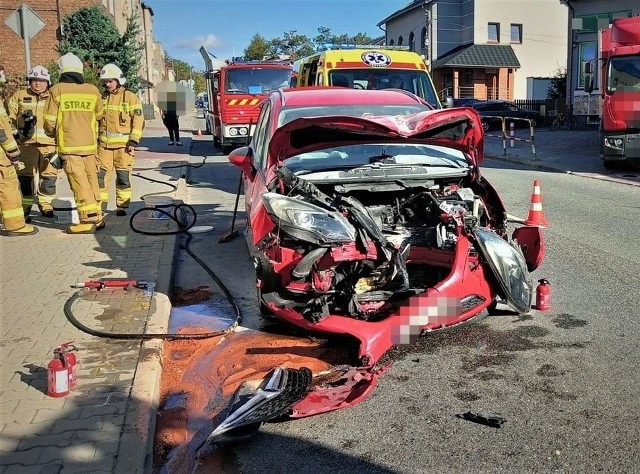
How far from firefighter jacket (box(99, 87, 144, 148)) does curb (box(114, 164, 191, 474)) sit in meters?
4.05

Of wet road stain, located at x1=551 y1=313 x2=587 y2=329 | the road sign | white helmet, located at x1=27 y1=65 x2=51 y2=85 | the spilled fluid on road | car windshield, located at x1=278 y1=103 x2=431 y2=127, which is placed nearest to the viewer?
the spilled fluid on road

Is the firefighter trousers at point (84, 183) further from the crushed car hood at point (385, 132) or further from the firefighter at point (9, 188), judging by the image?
the crushed car hood at point (385, 132)

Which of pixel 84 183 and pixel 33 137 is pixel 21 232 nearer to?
pixel 84 183

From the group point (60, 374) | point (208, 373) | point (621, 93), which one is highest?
point (621, 93)

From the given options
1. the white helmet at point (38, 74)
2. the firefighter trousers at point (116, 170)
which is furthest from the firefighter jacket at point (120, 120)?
the white helmet at point (38, 74)

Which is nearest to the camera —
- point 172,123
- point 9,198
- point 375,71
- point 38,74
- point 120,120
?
point 9,198

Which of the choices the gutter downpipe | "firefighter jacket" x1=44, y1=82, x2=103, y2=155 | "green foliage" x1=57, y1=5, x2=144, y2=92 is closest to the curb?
"firefighter jacket" x1=44, y1=82, x2=103, y2=155

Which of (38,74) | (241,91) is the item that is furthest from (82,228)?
(241,91)

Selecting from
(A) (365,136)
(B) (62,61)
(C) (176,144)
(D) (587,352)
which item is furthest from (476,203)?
(C) (176,144)

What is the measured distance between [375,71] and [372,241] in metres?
8.21

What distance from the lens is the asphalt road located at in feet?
10.8

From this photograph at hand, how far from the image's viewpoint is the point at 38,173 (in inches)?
378

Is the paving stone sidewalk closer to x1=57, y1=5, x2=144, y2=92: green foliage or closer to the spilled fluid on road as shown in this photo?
the spilled fluid on road

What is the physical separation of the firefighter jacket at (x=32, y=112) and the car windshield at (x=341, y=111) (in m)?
4.33
